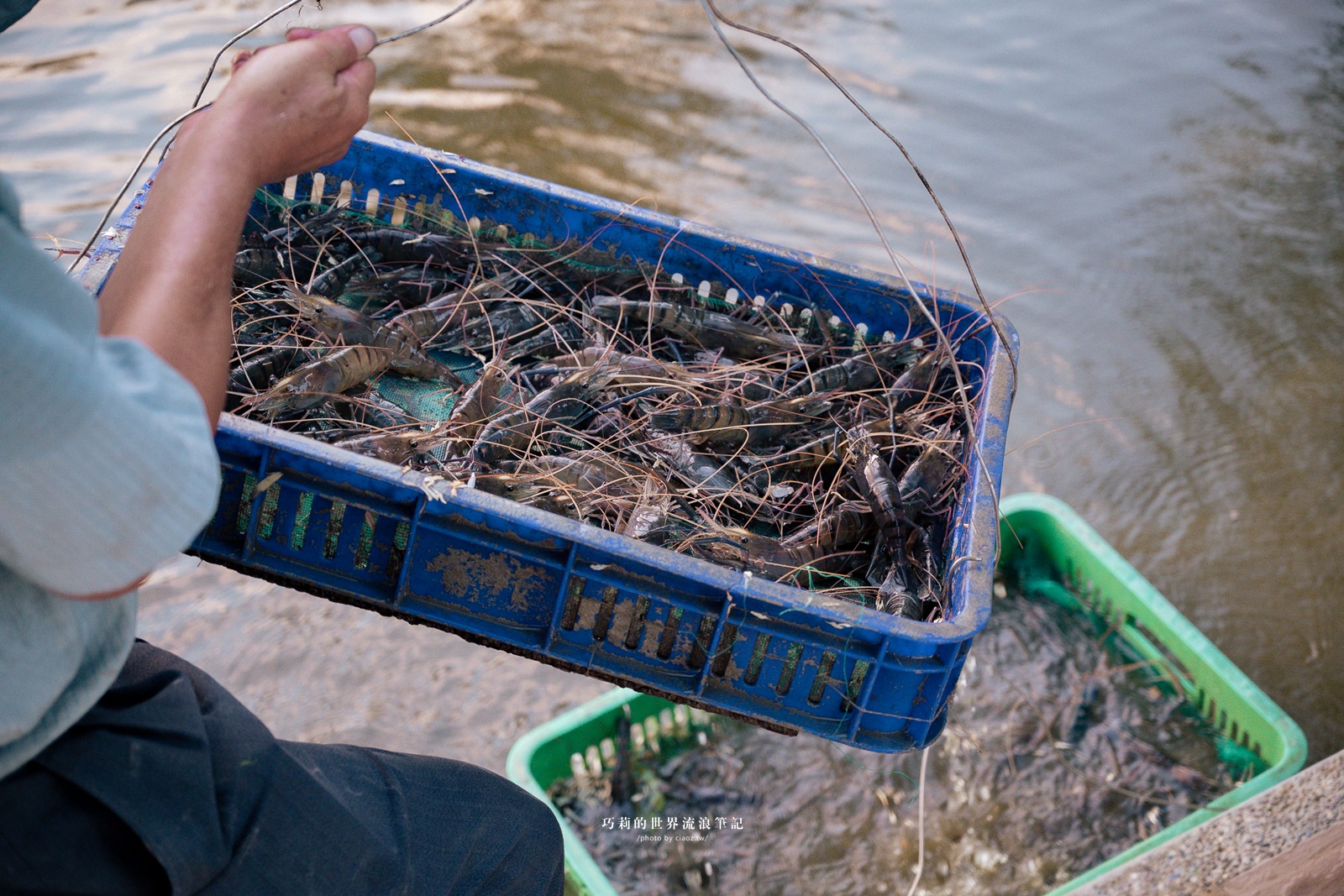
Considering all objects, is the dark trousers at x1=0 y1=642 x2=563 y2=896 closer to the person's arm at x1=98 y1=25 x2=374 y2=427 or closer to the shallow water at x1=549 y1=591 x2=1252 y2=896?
the person's arm at x1=98 y1=25 x2=374 y2=427

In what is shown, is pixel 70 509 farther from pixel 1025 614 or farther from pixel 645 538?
pixel 1025 614

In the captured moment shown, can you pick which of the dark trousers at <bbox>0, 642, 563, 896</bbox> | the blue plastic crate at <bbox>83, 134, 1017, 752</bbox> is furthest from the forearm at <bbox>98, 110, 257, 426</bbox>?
the blue plastic crate at <bbox>83, 134, 1017, 752</bbox>

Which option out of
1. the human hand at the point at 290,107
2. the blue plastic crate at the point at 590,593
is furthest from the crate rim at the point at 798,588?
the human hand at the point at 290,107

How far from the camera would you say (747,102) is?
5.93m

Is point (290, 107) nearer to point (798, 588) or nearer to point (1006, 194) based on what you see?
point (798, 588)

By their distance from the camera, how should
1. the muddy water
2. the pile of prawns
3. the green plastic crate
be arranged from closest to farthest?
the pile of prawns → the green plastic crate → the muddy water

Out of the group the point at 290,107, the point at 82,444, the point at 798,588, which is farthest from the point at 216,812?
the point at 798,588

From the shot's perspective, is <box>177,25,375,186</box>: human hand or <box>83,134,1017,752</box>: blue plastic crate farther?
<box>83,134,1017,752</box>: blue plastic crate

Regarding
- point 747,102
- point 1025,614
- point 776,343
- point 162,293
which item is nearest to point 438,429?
point 776,343

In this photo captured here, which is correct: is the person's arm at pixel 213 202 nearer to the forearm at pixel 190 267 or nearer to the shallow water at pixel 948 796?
the forearm at pixel 190 267

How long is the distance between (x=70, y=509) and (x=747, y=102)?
5.45 m

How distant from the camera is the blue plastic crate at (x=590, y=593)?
6.26 ft

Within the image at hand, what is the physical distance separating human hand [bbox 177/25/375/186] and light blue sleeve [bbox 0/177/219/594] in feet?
1.41

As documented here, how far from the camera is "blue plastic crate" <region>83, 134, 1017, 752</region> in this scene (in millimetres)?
1908
